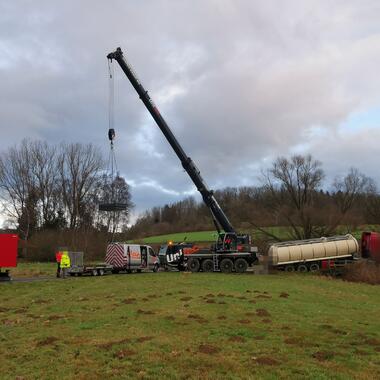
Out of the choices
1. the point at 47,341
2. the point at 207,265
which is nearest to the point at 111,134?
the point at 207,265

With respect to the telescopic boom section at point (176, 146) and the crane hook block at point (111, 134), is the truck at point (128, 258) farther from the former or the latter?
the crane hook block at point (111, 134)

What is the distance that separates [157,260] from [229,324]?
27.4 m

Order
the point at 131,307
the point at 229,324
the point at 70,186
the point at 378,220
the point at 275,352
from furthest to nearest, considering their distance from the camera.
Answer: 1. the point at 70,186
2. the point at 378,220
3. the point at 131,307
4. the point at 229,324
5. the point at 275,352

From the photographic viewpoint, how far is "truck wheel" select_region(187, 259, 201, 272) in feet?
114

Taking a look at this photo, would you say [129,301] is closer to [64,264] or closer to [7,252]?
[7,252]

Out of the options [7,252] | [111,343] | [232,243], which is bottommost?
[111,343]

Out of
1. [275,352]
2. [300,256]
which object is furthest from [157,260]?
[275,352]

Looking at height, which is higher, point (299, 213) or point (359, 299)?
point (299, 213)

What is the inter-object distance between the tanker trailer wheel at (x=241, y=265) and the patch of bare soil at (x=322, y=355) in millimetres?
25133

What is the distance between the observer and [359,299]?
1883 centimetres

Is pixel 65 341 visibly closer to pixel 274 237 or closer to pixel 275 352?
pixel 275 352

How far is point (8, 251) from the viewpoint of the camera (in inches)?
1015

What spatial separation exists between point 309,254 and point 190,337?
85.2ft

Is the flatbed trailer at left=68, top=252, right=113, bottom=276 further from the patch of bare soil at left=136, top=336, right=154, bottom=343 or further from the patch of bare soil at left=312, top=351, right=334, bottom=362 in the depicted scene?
the patch of bare soil at left=312, top=351, right=334, bottom=362
